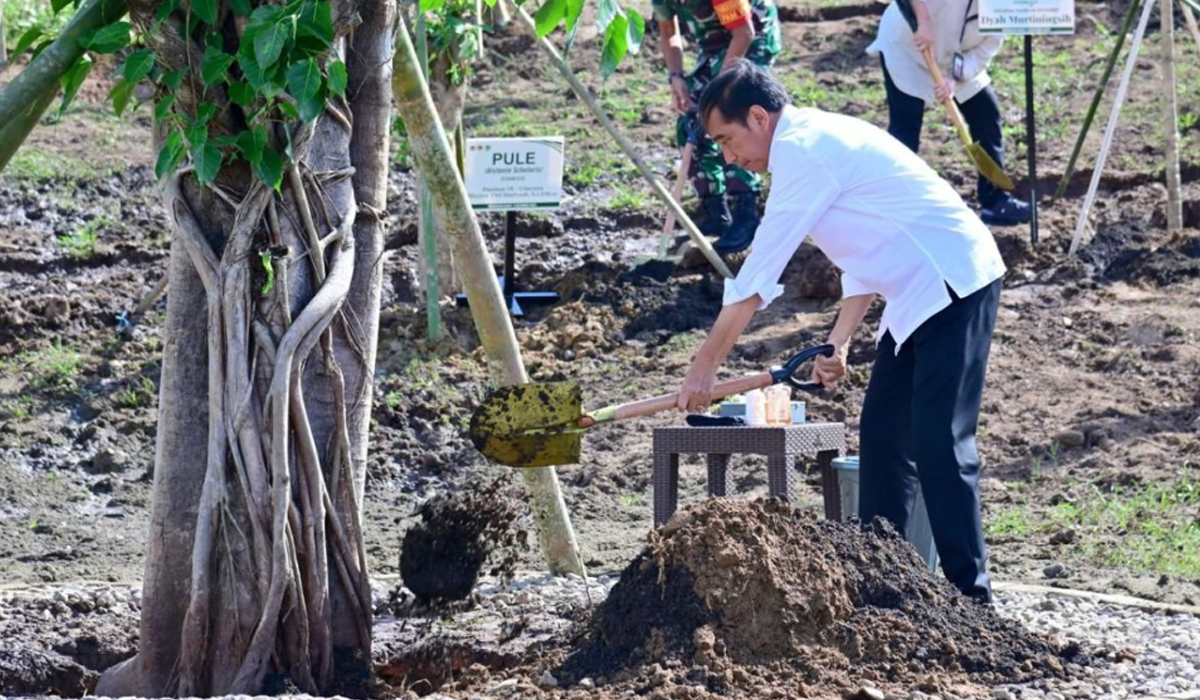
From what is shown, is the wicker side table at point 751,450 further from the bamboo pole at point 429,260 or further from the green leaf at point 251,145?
the bamboo pole at point 429,260

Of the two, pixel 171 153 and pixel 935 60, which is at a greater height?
pixel 935 60

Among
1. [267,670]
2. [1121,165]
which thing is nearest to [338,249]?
[267,670]

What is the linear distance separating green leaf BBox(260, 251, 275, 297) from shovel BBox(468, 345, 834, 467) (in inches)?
44.7

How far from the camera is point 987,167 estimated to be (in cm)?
973

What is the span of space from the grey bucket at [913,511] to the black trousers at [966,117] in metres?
3.68

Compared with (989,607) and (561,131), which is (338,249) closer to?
(989,607)

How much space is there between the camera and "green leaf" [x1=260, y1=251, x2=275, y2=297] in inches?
184

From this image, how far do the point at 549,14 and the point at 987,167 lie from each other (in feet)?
18.2

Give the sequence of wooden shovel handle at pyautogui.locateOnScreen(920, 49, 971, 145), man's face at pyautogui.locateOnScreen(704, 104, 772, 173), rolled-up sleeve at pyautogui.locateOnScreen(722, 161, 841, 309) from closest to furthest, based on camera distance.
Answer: rolled-up sleeve at pyautogui.locateOnScreen(722, 161, 841, 309) → man's face at pyautogui.locateOnScreen(704, 104, 772, 173) → wooden shovel handle at pyautogui.locateOnScreen(920, 49, 971, 145)

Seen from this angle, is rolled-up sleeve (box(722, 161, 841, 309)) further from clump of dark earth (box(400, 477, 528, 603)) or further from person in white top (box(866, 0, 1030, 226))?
person in white top (box(866, 0, 1030, 226))

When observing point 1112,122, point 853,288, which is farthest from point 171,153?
point 1112,122

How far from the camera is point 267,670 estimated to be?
4738mm

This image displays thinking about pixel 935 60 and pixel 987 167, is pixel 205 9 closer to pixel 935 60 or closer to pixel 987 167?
pixel 935 60

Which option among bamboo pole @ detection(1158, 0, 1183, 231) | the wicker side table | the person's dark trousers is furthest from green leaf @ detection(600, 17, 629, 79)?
bamboo pole @ detection(1158, 0, 1183, 231)
